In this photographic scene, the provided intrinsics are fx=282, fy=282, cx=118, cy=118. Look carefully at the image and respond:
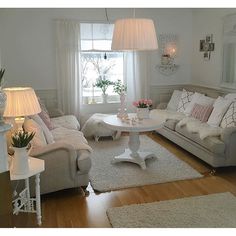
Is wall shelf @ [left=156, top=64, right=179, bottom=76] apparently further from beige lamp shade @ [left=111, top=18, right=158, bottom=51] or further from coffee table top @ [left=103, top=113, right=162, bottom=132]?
beige lamp shade @ [left=111, top=18, right=158, bottom=51]

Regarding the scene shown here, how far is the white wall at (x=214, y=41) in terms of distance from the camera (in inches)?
200

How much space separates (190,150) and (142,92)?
2098 mm

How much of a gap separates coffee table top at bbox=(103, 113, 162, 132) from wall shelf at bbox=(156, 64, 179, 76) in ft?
7.47

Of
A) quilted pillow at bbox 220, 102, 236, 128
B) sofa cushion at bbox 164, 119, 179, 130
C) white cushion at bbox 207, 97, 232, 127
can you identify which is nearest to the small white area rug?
quilted pillow at bbox 220, 102, 236, 128

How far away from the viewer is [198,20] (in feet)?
18.9

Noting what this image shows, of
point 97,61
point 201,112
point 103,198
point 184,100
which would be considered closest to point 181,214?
point 103,198

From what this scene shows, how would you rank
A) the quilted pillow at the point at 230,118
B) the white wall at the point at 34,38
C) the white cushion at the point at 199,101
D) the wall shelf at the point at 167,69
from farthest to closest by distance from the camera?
the wall shelf at the point at 167,69
the white wall at the point at 34,38
the white cushion at the point at 199,101
the quilted pillow at the point at 230,118

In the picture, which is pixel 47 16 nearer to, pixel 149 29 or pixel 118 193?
pixel 149 29

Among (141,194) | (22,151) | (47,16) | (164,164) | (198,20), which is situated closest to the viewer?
(22,151)

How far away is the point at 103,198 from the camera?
3.01m

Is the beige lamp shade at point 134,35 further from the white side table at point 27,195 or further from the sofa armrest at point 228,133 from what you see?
the white side table at point 27,195

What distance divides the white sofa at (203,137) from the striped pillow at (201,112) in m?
0.10

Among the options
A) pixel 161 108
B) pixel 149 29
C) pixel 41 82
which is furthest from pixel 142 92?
pixel 149 29

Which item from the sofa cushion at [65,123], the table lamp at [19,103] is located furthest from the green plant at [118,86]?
the table lamp at [19,103]
